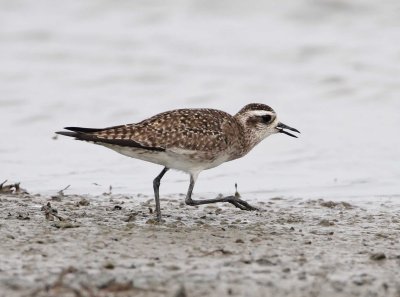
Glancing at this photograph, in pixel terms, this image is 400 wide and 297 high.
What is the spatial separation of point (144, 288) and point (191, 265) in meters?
0.74

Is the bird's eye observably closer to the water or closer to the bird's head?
the bird's head

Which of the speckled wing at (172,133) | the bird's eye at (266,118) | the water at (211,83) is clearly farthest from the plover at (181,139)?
the water at (211,83)

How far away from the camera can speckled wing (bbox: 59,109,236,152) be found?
9.94 m

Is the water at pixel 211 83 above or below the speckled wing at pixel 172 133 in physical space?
above

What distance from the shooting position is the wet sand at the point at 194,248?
7.27m

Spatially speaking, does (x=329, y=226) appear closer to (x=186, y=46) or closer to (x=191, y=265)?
(x=191, y=265)

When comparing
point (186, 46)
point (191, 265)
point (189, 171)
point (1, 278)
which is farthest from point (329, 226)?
point (186, 46)

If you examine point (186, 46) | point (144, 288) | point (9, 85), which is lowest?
point (144, 288)

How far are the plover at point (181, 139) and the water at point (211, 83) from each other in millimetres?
1778

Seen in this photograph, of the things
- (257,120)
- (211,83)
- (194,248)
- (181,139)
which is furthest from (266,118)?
(211,83)

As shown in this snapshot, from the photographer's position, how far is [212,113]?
1076 cm

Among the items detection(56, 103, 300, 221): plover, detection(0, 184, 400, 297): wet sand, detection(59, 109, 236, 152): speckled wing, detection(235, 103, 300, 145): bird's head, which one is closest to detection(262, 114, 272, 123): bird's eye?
detection(235, 103, 300, 145): bird's head

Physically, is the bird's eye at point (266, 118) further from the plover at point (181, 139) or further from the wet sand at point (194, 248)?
the wet sand at point (194, 248)

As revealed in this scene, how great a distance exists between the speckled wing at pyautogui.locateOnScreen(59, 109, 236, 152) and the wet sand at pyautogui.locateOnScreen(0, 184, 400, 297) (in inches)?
30.7
